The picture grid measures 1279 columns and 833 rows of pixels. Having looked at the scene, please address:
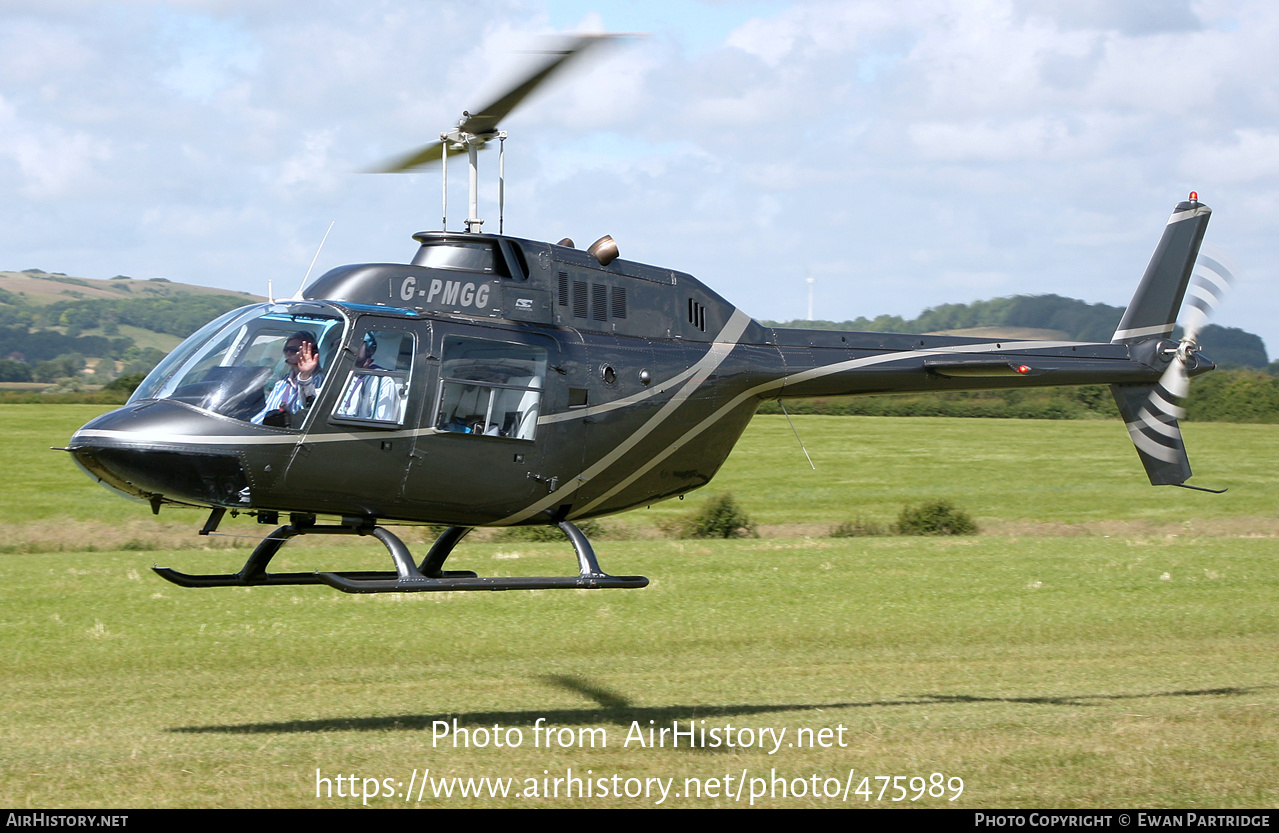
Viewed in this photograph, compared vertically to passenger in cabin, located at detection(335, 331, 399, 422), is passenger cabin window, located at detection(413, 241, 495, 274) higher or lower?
higher

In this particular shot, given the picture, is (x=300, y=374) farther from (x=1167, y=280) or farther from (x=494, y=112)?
(x=1167, y=280)

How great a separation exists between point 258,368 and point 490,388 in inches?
72.0

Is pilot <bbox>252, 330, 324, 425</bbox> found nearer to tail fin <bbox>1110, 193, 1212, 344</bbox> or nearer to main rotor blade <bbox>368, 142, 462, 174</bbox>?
main rotor blade <bbox>368, 142, 462, 174</bbox>

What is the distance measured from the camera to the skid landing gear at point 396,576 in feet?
29.3

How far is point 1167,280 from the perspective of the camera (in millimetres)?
14367

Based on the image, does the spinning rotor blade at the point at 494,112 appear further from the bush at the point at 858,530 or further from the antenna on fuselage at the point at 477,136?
the bush at the point at 858,530

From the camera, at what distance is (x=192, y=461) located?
8570 millimetres

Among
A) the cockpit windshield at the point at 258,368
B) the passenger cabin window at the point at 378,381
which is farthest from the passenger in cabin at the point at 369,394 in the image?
the cockpit windshield at the point at 258,368

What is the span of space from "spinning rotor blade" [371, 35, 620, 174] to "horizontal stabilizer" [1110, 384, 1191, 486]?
334 inches

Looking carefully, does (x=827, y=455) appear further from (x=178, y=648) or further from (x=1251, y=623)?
(x=178, y=648)

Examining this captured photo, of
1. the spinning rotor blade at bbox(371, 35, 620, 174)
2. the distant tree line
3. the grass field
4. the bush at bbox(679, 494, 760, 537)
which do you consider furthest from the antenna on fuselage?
the distant tree line

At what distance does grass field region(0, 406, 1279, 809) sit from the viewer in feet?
32.9
